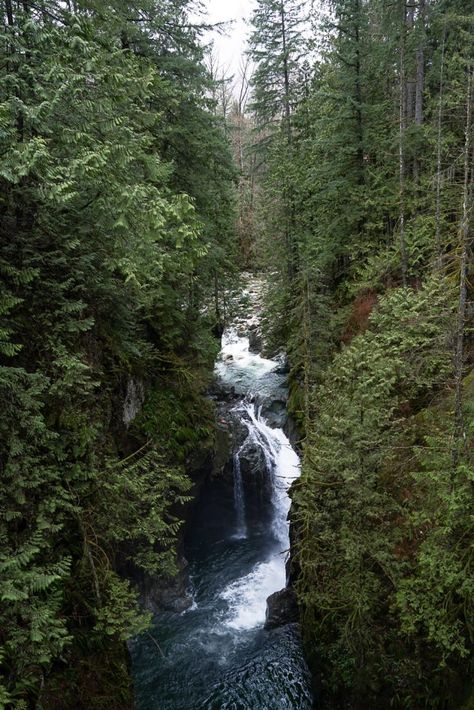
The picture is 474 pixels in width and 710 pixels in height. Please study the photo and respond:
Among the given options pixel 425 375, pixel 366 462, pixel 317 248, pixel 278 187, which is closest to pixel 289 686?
pixel 366 462

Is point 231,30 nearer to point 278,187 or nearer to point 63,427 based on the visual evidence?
point 278,187

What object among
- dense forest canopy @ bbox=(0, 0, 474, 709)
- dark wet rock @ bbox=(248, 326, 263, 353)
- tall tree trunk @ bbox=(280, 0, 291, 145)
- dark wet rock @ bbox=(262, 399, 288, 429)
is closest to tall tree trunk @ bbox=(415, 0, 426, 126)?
dense forest canopy @ bbox=(0, 0, 474, 709)

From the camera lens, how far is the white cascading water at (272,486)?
12.4m

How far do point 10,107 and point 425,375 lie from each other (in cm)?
924

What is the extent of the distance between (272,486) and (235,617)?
4825 millimetres

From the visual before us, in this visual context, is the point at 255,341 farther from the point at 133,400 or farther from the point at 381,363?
the point at 381,363

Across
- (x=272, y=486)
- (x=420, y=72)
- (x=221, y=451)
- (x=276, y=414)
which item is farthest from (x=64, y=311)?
(x=420, y=72)

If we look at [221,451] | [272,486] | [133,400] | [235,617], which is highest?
[133,400]

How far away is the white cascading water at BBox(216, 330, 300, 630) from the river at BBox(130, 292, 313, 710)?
3cm

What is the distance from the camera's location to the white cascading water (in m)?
12.4

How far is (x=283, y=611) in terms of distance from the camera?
11.4m

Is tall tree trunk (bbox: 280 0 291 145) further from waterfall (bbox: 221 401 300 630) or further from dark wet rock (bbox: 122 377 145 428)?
dark wet rock (bbox: 122 377 145 428)

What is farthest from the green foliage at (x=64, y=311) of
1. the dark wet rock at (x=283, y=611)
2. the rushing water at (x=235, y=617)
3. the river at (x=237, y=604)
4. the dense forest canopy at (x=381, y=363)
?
the dark wet rock at (x=283, y=611)

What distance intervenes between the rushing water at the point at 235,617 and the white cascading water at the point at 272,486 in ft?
0.10
